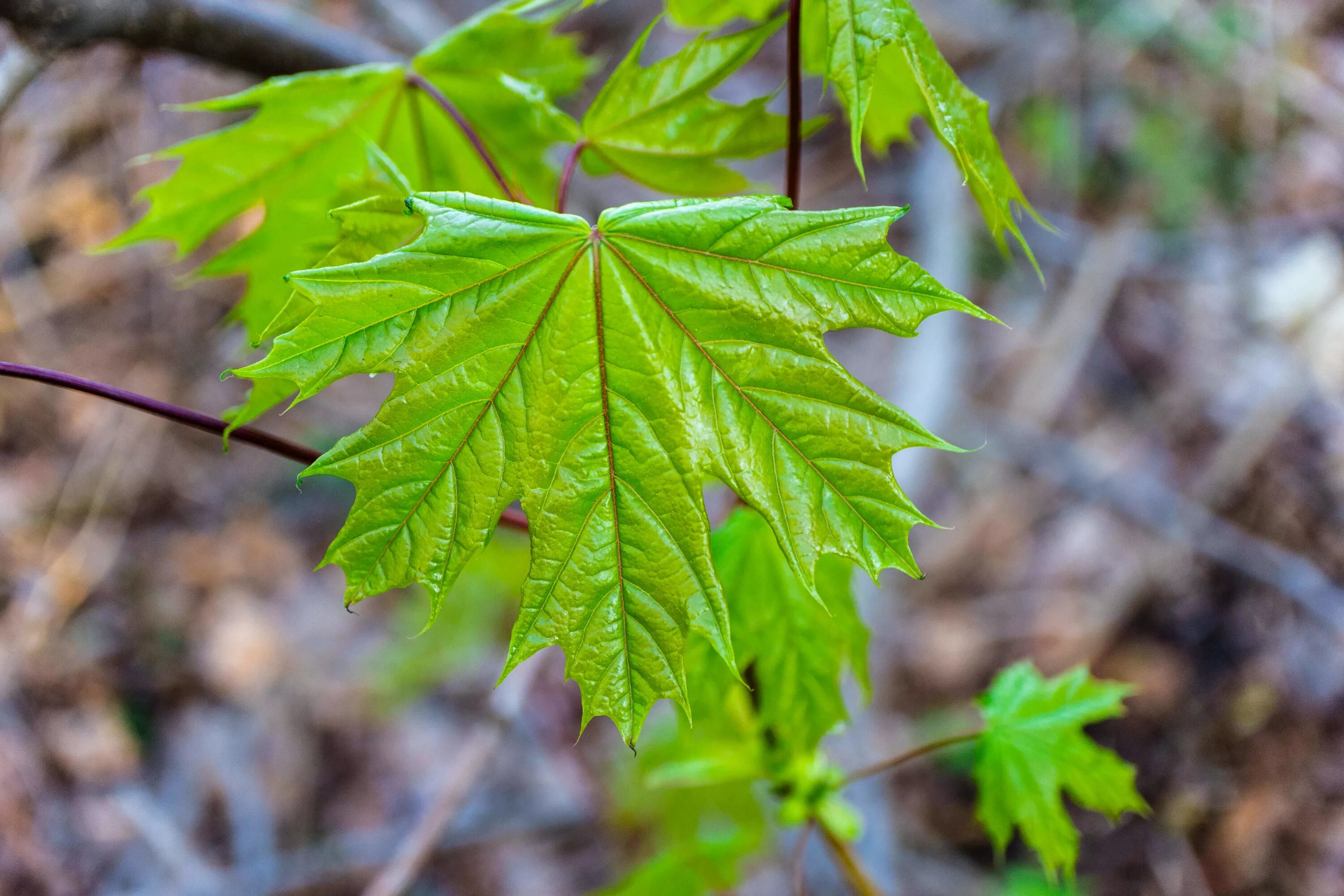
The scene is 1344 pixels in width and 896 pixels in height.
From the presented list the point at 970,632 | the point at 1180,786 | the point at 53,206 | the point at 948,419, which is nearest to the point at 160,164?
the point at 53,206

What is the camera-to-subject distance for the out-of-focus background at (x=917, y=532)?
285 cm

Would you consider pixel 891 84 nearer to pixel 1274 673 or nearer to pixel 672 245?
pixel 672 245

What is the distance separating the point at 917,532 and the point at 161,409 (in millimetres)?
3002

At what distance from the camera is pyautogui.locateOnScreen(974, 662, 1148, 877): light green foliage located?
1342 mm

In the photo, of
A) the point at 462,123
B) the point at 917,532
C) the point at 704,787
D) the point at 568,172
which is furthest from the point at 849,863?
the point at 917,532

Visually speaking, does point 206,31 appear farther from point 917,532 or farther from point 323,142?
point 917,532

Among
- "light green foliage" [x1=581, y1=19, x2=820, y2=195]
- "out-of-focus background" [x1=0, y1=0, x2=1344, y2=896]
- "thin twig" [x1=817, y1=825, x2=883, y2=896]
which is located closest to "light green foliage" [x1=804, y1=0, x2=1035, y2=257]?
"light green foliage" [x1=581, y1=19, x2=820, y2=195]

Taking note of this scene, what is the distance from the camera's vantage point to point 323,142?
4.18 ft

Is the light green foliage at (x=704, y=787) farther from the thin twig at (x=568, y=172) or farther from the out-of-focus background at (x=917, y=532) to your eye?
the thin twig at (x=568, y=172)

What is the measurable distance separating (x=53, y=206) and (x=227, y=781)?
281 cm

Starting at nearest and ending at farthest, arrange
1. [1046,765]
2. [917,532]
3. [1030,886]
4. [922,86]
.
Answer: [922,86], [1046,765], [1030,886], [917,532]

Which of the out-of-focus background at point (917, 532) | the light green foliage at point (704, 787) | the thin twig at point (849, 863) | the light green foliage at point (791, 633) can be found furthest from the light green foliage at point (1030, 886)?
the light green foliage at point (791, 633)

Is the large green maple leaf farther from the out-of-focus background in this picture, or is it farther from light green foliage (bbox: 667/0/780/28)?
the out-of-focus background

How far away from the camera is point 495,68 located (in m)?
1.23
